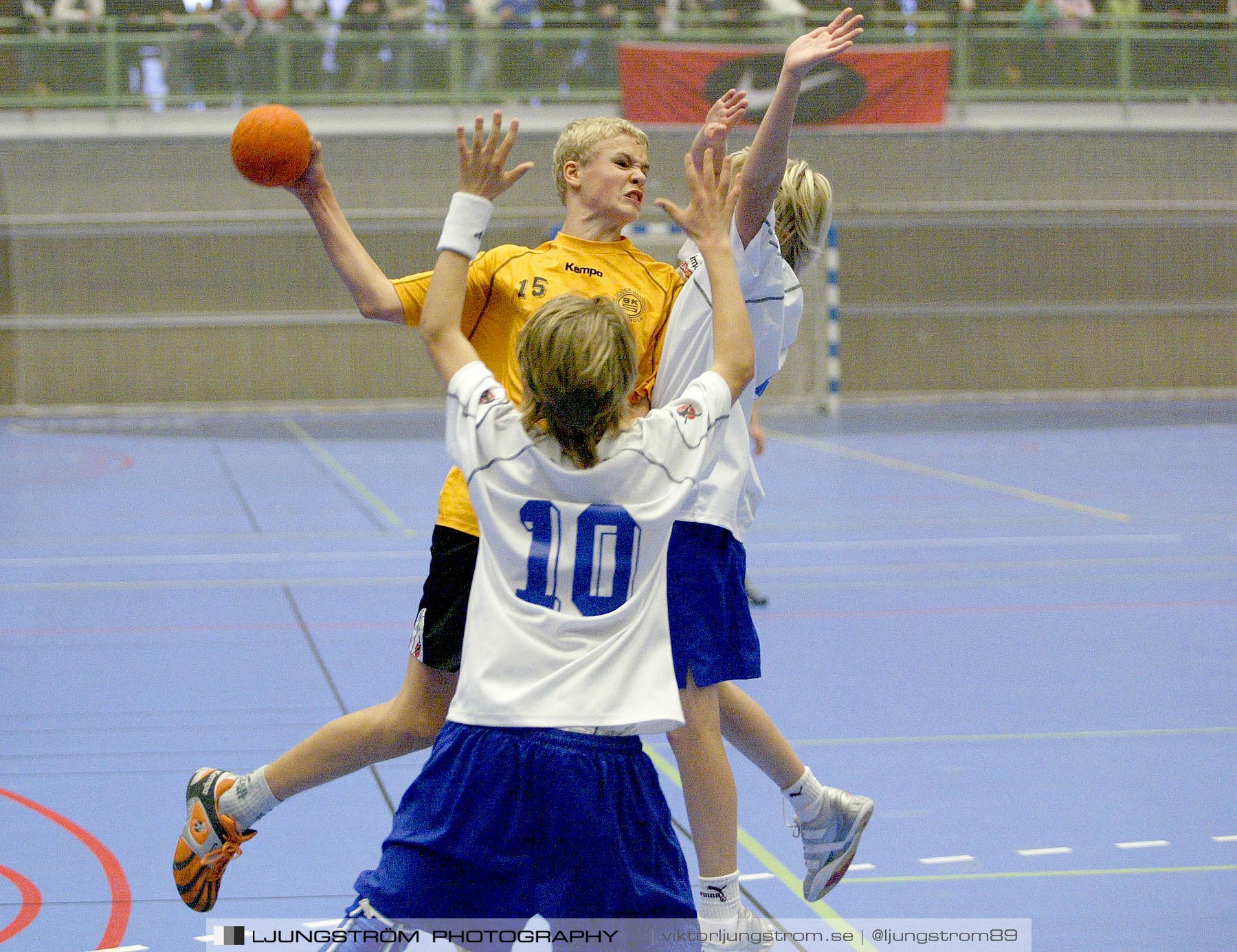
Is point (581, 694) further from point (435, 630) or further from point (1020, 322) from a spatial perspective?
point (1020, 322)

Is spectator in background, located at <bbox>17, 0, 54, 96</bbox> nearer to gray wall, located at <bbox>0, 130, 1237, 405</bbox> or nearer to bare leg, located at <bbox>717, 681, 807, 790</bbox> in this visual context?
Answer: gray wall, located at <bbox>0, 130, 1237, 405</bbox>

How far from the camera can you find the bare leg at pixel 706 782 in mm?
2816

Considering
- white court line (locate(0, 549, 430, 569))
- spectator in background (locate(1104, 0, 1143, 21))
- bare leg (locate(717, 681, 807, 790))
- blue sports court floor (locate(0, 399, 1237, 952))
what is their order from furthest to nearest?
1. spectator in background (locate(1104, 0, 1143, 21))
2. white court line (locate(0, 549, 430, 569))
3. blue sports court floor (locate(0, 399, 1237, 952))
4. bare leg (locate(717, 681, 807, 790))

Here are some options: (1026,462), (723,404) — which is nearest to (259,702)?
(723,404)

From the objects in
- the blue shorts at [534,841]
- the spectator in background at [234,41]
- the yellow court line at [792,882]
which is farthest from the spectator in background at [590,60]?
the blue shorts at [534,841]

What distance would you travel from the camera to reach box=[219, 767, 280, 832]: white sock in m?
3.01

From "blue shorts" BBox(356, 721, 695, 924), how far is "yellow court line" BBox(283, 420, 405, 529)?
686cm

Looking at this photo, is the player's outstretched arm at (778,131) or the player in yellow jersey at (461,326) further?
the player in yellow jersey at (461,326)

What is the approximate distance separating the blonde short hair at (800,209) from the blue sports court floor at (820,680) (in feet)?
4.68

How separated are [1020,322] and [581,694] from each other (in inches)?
681

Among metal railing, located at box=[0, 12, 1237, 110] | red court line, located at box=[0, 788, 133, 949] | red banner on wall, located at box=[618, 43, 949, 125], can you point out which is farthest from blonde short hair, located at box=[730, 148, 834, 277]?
metal railing, located at box=[0, 12, 1237, 110]

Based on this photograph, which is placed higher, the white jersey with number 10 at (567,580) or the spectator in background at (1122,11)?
the spectator in background at (1122,11)

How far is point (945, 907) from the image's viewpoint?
3119 mm

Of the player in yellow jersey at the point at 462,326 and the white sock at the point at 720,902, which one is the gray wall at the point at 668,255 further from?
the white sock at the point at 720,902
